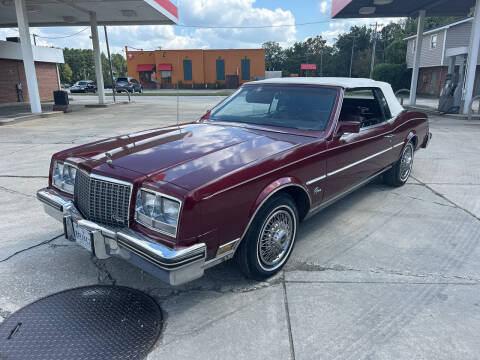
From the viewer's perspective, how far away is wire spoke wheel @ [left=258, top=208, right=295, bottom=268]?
287 cm

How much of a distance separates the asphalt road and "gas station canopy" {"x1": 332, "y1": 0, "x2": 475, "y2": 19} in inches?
547

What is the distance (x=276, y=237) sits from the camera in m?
2.96

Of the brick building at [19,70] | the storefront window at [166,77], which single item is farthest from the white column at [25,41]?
the storefront window at [166,77]

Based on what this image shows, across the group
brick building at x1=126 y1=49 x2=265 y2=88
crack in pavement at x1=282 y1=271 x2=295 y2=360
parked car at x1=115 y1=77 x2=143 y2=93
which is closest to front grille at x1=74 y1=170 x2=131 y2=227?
crack in pavement at x1=282 y1=271 x2=295 y2=360

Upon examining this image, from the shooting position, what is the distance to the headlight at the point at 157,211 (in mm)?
2246

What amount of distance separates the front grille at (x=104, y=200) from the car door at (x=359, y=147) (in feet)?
6.52

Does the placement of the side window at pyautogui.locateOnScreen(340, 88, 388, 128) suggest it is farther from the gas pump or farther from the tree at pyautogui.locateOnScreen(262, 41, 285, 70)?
the tree at pyautogui.locateOnScreen(262, 41, 285, 70)

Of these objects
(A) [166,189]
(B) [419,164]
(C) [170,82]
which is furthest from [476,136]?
(C) [170,82]

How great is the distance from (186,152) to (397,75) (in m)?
39.9

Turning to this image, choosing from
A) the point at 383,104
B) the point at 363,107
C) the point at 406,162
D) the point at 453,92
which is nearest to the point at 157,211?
the point at 363,107

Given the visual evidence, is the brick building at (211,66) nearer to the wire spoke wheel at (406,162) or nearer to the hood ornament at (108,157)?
the wire spoke wheel at (406,162)

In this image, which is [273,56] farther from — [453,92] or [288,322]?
[288,322]

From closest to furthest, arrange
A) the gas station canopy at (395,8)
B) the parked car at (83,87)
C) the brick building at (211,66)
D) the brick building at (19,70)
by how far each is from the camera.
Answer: the gas station canopy at (395,8) < the brick building at (19,70) < the parked car at (83,87) < the brick building at (211,66)

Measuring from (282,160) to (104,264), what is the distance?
6.32 ft
